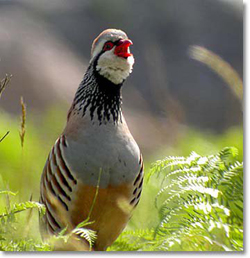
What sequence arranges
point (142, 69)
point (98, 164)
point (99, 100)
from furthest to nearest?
point (142, 69) < point (99, 100) < point (98, 164)

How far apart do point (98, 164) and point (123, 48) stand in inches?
29.1

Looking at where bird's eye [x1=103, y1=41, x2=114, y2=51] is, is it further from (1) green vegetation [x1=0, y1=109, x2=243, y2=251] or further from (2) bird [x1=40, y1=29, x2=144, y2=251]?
(1) green vegetation [x1=0, y1=109, x2=243, y2=251]

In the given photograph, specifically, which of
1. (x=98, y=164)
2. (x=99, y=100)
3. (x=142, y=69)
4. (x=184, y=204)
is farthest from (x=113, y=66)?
(x=184, y=204)

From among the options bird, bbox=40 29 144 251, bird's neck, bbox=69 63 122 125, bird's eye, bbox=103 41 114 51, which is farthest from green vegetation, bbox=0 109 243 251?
bird's eye, bbox=103 41 114 51

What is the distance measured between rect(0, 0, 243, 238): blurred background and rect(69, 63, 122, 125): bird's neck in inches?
17.4

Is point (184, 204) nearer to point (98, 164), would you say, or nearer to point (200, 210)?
point (200, 210)

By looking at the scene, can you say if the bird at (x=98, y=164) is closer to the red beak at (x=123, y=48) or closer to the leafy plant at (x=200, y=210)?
the red beak at (x=123, y=48)

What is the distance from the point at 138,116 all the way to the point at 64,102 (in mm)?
650

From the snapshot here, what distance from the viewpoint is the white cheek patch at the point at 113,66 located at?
3711 millimetres

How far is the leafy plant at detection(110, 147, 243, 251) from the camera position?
3.42 metres

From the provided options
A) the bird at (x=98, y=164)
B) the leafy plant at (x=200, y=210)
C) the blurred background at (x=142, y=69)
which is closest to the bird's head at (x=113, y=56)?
the bird at (x=98, y=164)

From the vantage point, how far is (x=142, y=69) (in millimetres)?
4457

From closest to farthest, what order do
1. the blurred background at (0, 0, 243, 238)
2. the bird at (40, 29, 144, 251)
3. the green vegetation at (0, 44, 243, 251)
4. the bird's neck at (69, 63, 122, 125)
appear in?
the green vegetation at (0, 44, 243, 251) < the bird at (40, 29, 144, 251) < the bird's neck at (69, 63, 122, 125) < the blurred background at (0, 0, 243, 238)

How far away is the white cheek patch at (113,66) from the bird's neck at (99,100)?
4 centimetres
